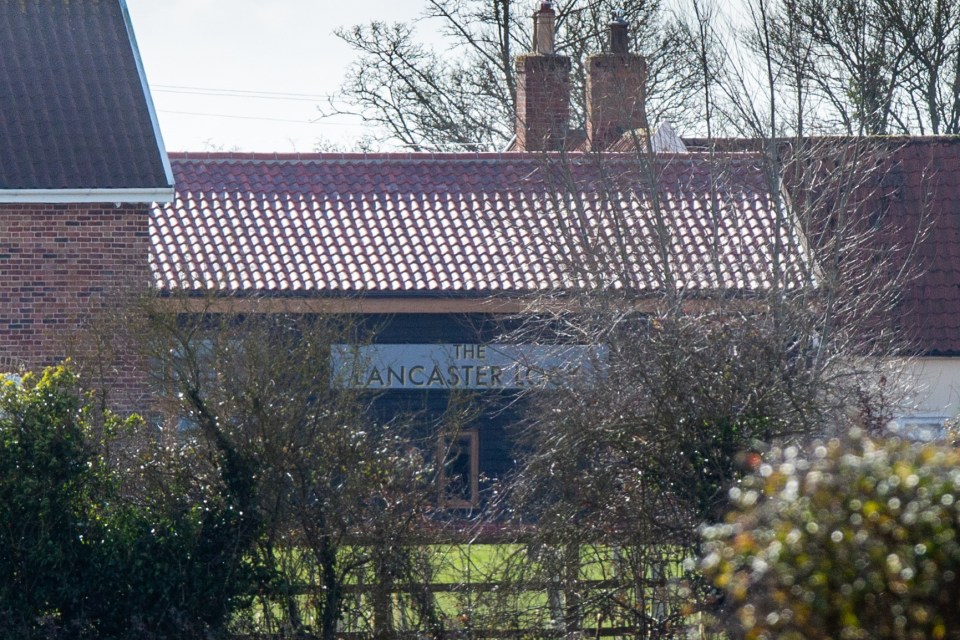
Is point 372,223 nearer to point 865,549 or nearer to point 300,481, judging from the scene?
point 300,481

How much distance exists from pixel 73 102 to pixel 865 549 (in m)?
14.4

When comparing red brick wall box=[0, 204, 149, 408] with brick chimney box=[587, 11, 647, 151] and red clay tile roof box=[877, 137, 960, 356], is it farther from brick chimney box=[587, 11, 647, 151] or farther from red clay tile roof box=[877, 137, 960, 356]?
red clay tile roof box=[877, 137, 960, 356]

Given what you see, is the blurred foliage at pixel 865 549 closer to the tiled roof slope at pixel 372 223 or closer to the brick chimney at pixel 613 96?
the brick chimney at pixel 613 96

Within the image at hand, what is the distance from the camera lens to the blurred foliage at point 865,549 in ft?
12.3

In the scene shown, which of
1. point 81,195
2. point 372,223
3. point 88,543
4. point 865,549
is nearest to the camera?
point 865,549

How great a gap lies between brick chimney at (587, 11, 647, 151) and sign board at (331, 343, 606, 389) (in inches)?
83.9

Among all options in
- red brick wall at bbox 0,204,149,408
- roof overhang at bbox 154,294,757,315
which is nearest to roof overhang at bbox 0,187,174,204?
red brick wall at bbox 0,204,149,408

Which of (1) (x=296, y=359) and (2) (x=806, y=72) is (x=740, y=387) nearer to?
(1) (x=296, y=359)

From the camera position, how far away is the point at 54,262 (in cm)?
1495

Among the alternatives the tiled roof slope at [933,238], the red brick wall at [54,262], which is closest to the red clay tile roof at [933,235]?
the tiled roof slope at [933,238]

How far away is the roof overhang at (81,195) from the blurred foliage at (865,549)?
39.5 feet

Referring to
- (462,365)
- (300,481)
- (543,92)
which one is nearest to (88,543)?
(300,481)

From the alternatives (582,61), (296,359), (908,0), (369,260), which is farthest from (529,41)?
(296,359)

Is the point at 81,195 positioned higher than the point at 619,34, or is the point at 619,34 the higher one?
the point at 619,34
